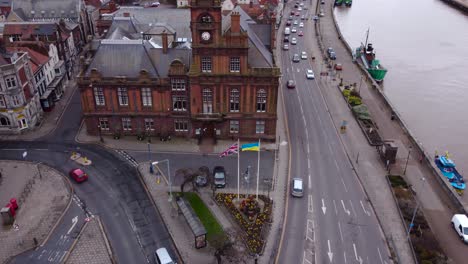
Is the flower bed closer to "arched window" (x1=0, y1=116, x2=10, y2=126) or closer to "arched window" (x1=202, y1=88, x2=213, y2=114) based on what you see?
"arched window" (x1=202, y1=88, x2=213, y2=114)

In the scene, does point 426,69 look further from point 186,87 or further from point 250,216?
point 250,216

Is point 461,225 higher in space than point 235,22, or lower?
lower

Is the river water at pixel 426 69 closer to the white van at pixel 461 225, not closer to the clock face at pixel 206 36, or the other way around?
the white van at pixel 461 225

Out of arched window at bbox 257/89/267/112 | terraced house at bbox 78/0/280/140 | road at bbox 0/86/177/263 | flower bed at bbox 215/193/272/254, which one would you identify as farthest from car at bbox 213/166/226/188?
arched window at bbox 257/89/267/112

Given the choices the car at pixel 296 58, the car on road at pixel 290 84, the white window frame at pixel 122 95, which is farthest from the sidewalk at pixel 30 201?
the car at pixel 296 58

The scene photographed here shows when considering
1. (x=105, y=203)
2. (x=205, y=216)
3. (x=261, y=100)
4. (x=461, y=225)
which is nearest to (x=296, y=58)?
(x=261, y=100)

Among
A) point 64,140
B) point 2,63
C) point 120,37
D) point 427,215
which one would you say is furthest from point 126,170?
point 427,215
